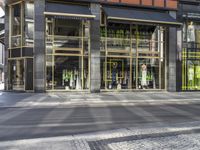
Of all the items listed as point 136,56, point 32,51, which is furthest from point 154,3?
point 32,51

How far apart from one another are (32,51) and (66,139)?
57.0 feet

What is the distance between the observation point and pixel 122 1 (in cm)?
2730

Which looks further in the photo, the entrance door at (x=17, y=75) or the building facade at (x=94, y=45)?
the entrance door at (x=17, y=75)

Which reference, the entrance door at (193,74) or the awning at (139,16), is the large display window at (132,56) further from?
the entrance door at (193,74)

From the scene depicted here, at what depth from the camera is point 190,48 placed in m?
29.6

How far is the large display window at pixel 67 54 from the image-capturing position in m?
25.7

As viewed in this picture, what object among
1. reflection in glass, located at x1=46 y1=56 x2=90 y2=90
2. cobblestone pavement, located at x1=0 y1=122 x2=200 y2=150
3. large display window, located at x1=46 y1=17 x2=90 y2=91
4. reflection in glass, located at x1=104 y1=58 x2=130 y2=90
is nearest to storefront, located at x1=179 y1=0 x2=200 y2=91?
reflection in glass, located at x1=104 y1=58 x2=130 y2=90

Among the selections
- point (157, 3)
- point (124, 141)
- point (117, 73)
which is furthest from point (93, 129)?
point (157, 3)

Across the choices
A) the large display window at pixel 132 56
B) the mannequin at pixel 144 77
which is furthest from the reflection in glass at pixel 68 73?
the mannequin at pixel 144 77

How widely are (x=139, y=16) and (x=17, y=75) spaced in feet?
31.5

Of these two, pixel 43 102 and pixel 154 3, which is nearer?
pixel 43 102

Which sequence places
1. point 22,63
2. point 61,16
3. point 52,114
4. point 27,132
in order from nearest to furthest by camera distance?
point 27,132 → point 52,114 → point 61,16 → point 22,63

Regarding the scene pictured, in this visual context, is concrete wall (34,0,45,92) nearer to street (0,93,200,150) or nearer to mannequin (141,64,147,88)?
mannequin (141,64,147,88)

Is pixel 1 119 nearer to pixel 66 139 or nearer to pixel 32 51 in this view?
pixel 66 139
